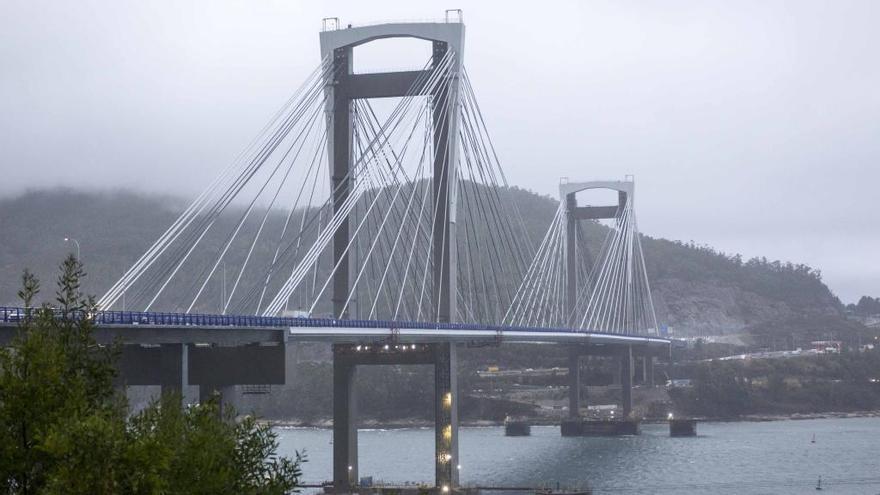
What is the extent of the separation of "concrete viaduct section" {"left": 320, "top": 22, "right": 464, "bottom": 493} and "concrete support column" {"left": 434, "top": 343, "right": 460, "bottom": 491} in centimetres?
5

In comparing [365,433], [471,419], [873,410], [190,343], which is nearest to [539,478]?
[190,343]

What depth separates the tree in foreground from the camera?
17828 millimetres

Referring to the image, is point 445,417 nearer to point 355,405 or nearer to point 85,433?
point 355,405

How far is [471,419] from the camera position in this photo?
14975 cm

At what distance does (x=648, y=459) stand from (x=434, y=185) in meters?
42.5

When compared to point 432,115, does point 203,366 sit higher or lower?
lower

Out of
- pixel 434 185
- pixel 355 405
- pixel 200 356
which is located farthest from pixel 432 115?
pixel 200 356

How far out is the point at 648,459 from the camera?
99.0 m

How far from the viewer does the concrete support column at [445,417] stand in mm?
64125

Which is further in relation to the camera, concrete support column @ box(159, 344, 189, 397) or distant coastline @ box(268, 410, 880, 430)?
distant coastline @ box(268, 410, 880, 430)

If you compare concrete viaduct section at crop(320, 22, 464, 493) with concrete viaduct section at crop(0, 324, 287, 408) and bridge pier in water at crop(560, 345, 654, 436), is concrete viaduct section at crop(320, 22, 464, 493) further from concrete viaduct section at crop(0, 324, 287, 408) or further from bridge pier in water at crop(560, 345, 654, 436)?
bridge pier in water at crop(560, 345, 654, 436)

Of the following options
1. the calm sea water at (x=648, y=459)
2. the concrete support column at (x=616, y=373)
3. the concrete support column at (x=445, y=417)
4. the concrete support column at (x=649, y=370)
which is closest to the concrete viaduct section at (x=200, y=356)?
the concrete support column at (x=445, y=417)

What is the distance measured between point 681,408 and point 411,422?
3180 cm

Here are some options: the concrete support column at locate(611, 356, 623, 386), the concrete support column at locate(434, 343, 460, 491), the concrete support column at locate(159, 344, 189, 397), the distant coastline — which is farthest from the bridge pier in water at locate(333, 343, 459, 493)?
the concrete support column at locate(611, 356, 623, 386)
